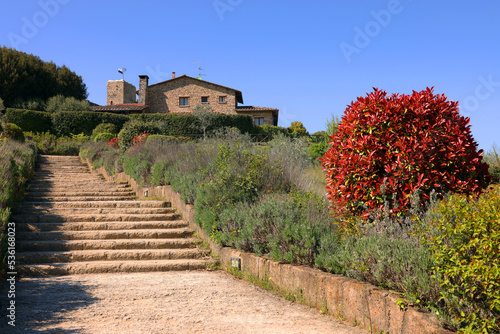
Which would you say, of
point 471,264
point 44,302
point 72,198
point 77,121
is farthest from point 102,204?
point 77,121

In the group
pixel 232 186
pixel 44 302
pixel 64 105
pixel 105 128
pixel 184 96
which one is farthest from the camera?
pixel 184 96

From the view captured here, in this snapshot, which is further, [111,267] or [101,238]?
[101,238]

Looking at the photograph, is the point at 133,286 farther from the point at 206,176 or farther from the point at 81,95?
the point at 81,95

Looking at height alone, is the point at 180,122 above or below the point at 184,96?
below

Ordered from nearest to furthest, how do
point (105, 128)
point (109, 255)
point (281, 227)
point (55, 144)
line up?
point (281, 227) < point (109, 255) < point (55, 144) < point (105, 128)

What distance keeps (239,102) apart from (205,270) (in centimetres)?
3859

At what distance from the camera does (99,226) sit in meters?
8.14

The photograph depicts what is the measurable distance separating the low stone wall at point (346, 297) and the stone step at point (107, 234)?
234 cm

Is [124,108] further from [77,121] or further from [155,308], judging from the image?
[155,308]

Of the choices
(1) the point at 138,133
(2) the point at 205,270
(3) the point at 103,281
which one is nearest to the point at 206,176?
(2) the point at 205,270

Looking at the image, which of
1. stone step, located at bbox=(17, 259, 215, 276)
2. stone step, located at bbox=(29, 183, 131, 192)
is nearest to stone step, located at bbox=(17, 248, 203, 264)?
stone step, located at bbox=(17, 259, 215, 276)

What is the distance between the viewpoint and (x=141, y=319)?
4.21 m

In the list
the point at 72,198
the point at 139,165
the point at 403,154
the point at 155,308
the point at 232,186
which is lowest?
the point at 155,308

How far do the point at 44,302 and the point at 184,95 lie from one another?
35321 millimetres
